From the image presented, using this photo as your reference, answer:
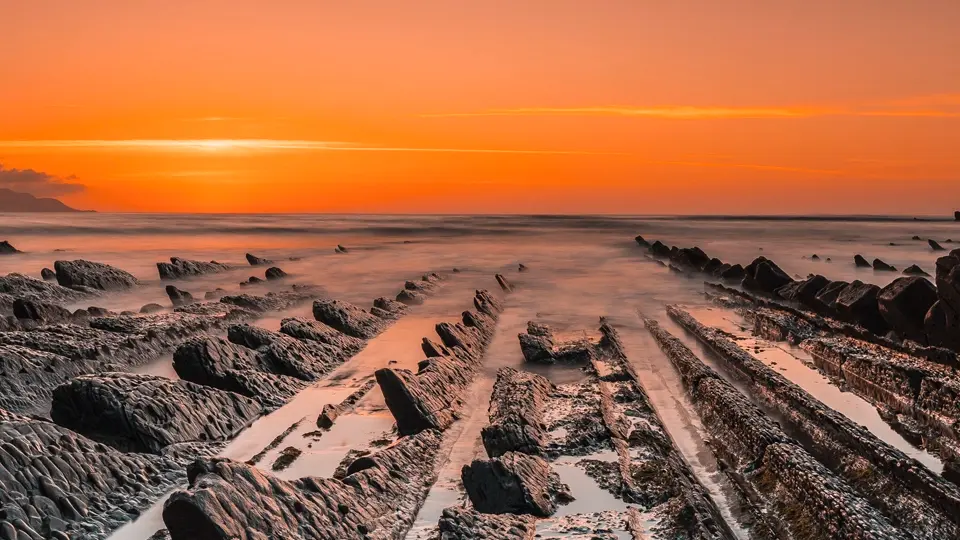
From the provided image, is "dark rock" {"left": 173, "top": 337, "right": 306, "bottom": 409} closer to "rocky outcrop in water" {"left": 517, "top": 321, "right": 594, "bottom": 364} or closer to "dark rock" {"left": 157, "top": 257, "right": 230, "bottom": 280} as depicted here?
"rocky outcrop in water" {"left": 517, "top": 321, "right": 594, "bottom": 364}

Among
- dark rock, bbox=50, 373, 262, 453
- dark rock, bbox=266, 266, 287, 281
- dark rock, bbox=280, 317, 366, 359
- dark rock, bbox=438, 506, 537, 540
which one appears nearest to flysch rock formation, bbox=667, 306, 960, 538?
dark rock, bbox=438, 506, 537, 540

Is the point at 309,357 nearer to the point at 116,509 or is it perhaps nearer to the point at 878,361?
the point at 116,509

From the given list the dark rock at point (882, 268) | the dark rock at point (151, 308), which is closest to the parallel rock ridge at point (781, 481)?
the dark rock at point (151, 308)

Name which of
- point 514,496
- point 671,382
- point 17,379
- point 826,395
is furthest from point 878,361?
point 17,379

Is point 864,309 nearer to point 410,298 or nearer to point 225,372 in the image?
point 410,298

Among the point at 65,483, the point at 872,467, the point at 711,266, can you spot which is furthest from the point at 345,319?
the point at 711,266

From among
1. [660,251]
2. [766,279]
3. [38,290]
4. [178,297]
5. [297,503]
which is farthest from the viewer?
[660,251]
